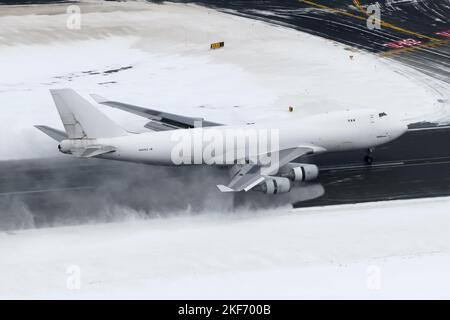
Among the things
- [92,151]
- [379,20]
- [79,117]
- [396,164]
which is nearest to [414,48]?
[379,20]

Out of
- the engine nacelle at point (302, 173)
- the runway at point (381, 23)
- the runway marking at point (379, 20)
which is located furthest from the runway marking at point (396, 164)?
the runway marking at point (379, 20)

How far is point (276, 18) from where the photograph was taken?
105 meters

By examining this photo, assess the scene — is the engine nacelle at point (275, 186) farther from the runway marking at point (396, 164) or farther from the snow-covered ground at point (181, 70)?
the snow-covered ground at point (181, 70)

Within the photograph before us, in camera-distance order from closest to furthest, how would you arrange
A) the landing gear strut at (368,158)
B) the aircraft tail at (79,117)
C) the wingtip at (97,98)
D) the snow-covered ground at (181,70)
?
the aircraft tail at (79,117) < the landing gear strut at (368,158) < the wingtip at (97,98) < the snow-covered ground at (181,70)

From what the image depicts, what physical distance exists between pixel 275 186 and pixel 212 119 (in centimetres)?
1995

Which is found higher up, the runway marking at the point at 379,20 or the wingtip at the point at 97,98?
the runway marking at the point at 379,20

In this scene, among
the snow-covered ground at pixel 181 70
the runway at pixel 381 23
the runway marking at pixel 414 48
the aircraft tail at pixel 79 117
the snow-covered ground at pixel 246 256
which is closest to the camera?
the snow-covered ground at pixel 246 256

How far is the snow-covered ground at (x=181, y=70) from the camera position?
252 feet

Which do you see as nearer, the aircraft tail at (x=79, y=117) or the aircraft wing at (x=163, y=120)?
the aircraft tail at (x=79, y=117)

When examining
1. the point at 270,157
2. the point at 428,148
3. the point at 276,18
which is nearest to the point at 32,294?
the point at 270,157

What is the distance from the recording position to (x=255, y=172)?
57.3 m

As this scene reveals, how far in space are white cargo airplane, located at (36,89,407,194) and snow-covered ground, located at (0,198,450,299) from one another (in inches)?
129

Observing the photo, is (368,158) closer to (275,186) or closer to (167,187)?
(275,186)

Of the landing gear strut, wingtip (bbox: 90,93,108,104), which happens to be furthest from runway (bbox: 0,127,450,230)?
wingtip (bbox: 90,93,108,104)
